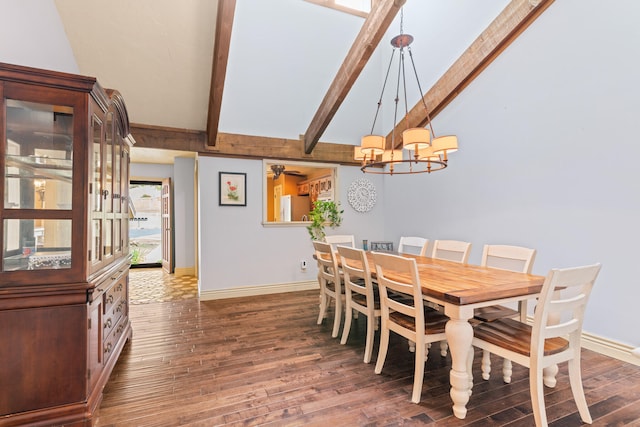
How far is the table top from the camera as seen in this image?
1.74 m

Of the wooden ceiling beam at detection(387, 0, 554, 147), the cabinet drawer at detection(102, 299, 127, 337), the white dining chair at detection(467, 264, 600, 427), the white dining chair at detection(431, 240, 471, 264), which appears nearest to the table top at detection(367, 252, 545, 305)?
the white dining chair at detection(467, 264, 600, 427)

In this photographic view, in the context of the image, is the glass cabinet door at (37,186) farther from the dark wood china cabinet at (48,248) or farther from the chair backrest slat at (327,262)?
the chair backrest slat at (327,262)

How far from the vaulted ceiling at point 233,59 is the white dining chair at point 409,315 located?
2.34 meters

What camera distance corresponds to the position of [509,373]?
212 cm

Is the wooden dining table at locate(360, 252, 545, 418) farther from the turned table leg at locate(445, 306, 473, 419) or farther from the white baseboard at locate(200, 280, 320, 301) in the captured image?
the white baseboard at locate(200, 280, 320, 301)

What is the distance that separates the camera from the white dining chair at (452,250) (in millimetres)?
2940

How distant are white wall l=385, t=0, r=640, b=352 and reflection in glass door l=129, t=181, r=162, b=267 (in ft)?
22.5

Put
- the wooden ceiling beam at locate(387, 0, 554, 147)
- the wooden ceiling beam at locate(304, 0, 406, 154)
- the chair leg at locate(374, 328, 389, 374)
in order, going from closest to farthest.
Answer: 1. the chair leg at locate(374, 328, 389, 374)
2. the wooden ceiling beam at locate(304, 0, 406, 154)
3. the wooden ceiling beam at locate(387, 0, 554, 147)

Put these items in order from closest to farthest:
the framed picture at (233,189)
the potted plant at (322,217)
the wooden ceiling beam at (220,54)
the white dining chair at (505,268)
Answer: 1. the white dining chair at (505,268)
2. the wooden ceiling beam at (220,54)
3. the framed picture at (233,189)
4. the potted plant at (322,217)

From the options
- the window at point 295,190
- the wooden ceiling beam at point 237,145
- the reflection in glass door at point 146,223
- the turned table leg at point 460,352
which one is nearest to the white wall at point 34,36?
the wooden ceiling beam at point 237,145

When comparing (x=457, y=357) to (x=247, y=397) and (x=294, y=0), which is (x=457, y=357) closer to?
(x=247, y=397)

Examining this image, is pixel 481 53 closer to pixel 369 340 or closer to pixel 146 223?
pixel 369 340

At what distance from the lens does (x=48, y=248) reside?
5.54 ft

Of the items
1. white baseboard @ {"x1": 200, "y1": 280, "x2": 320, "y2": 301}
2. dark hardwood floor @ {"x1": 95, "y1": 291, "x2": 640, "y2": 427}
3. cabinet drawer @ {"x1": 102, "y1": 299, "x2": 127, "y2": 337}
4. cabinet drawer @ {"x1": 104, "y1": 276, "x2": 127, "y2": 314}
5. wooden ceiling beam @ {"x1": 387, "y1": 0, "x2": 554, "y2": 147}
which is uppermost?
wooden ceiling beam @ {"x1": 387, "y1": 0, "x2": 554, "y2": 147}
